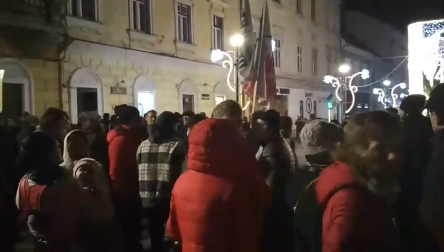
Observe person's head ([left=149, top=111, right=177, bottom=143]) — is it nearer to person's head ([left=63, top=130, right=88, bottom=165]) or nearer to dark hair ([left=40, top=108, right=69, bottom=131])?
dark hair ([left=40, top=108, right=69, bottom=131])

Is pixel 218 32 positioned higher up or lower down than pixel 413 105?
higher up

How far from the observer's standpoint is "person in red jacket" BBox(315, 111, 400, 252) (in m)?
2.62

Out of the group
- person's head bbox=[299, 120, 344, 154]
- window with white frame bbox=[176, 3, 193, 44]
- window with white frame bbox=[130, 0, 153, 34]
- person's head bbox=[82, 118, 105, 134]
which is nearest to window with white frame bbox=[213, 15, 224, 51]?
window with white frame bbox=[176, 3, 193, 44]

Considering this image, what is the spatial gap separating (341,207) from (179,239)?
135cm

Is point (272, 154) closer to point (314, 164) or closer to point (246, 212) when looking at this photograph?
point (314, 164)

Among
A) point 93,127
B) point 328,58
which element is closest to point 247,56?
point 93,127

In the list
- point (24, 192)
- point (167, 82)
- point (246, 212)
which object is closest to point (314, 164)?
point (246, 212)

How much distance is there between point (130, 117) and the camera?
19.4 ft

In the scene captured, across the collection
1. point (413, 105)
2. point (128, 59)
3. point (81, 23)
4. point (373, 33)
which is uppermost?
point (373, 33)

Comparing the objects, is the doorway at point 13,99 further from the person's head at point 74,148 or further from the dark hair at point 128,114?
the person's head at point 74,148

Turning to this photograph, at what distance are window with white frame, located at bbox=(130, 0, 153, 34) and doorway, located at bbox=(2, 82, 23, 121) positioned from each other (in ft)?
15.7

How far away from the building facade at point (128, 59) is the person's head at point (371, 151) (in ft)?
36.6

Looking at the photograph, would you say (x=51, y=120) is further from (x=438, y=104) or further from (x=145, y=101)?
(x=145, y=101)

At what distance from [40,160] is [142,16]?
14564 mm
